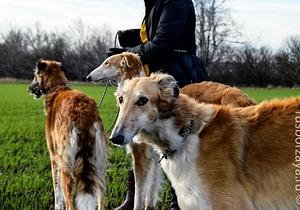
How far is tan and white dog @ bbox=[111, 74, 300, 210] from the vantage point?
4.17 metres

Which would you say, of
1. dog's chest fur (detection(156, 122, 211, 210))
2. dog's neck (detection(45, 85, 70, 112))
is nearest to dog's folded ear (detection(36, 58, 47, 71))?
dog's neck (detection(45, 85, 70, 112))

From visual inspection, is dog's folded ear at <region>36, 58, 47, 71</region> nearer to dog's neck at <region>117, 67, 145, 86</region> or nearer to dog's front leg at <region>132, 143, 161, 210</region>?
dog's neck at <region>117, 67, 145, 86</region>

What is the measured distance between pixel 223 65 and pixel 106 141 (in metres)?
54.1

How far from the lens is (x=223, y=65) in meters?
59.6

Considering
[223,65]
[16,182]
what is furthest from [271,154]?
[223,65]

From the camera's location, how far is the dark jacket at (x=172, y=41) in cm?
576

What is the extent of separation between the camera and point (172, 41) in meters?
5.78

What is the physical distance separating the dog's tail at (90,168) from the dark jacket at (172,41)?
117 centimetres

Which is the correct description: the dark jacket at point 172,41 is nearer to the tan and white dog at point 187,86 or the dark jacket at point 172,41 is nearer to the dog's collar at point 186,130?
the tan and white dog at point 187,86

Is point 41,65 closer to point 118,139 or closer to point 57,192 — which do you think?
point 57,192

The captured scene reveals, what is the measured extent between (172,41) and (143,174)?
1.86m

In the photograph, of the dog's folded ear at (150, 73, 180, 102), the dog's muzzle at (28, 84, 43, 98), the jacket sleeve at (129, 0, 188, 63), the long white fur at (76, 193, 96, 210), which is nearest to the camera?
the dog's folded ear at (150, 73, 180, 102)

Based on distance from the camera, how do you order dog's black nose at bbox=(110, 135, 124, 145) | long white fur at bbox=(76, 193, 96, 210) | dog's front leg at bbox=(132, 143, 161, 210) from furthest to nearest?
dog's front leg at bbox=(132, 143, 161, 210)
long white fur at bbox=(76, 193, 96, 210)
dog's black nose at bbox=(110, 135, 124, 145)

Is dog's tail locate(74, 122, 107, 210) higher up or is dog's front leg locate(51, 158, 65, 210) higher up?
dog's tail locate(74, 122, 107, 210)
